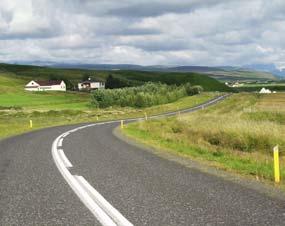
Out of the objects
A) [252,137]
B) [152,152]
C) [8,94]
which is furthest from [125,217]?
[8,94]

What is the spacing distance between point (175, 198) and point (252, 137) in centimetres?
1159

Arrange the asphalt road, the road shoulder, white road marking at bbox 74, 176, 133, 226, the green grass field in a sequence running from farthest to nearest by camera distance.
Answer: the green grass field
the road shoulder
the asphalt road
white road marking at bbox 74, 176, 133, 226

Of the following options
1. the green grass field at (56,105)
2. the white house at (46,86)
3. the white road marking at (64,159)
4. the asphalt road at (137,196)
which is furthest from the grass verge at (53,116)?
the white house at (46,86)

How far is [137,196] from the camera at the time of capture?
27.9ft

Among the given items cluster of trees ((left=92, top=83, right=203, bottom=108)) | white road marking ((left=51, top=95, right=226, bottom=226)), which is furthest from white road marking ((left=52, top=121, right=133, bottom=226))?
cluster of trees ((left=92, top=83, right=203, bottom=108))

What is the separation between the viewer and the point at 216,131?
22.5 meters

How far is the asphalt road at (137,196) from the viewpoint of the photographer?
6.86 metres

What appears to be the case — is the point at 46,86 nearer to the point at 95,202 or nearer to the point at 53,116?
the point at 53,116

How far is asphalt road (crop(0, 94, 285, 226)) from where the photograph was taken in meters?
6.86

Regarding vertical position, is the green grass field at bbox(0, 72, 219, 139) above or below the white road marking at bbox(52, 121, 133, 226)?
below

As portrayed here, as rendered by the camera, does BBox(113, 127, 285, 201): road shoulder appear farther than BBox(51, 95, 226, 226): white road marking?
Yes

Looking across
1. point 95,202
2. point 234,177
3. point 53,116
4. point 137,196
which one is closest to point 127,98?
point 53,116

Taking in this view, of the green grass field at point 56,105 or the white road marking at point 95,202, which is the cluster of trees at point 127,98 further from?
the white road marking at point 95,202

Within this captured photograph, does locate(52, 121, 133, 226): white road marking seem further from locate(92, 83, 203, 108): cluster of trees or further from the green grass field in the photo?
locate(92, 83, 203, 108): cluster of trees
